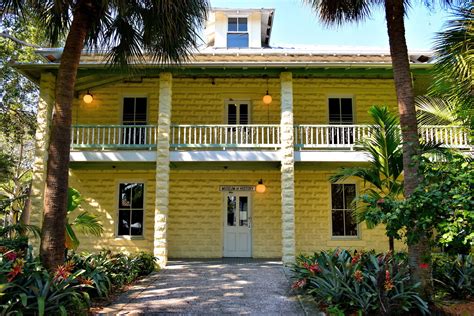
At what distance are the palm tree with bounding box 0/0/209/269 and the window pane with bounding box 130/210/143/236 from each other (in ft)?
21.3

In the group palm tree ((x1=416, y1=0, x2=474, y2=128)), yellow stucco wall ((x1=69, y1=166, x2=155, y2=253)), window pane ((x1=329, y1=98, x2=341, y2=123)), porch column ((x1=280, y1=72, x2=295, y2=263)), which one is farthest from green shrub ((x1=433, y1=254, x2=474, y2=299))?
yellow stucco wall ((x1=69, y1=166, x2=155, y2=253))

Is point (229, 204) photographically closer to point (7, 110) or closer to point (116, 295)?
point (116, 295)

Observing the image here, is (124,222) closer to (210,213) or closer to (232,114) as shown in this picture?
(210,213)

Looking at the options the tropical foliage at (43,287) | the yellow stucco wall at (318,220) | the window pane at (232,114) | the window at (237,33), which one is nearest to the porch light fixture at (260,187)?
the yellow stucco wall at (318,220)

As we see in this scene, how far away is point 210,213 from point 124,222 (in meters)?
2.99

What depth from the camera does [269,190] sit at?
566 inches

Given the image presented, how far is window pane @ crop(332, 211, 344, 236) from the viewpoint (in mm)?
14250

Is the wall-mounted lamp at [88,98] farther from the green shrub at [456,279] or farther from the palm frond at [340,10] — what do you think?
the green shrub at [456,279]

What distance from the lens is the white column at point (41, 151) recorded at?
12.1m

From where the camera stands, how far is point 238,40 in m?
16.4

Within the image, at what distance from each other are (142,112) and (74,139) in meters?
2.50

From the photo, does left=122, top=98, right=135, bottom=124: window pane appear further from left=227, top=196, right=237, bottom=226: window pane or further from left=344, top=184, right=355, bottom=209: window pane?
left=344, top=184, right=355, bottom=209: window pane

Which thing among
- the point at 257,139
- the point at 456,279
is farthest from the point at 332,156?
the point at 456,279

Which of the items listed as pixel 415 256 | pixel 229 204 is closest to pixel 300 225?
pixel 229 204
